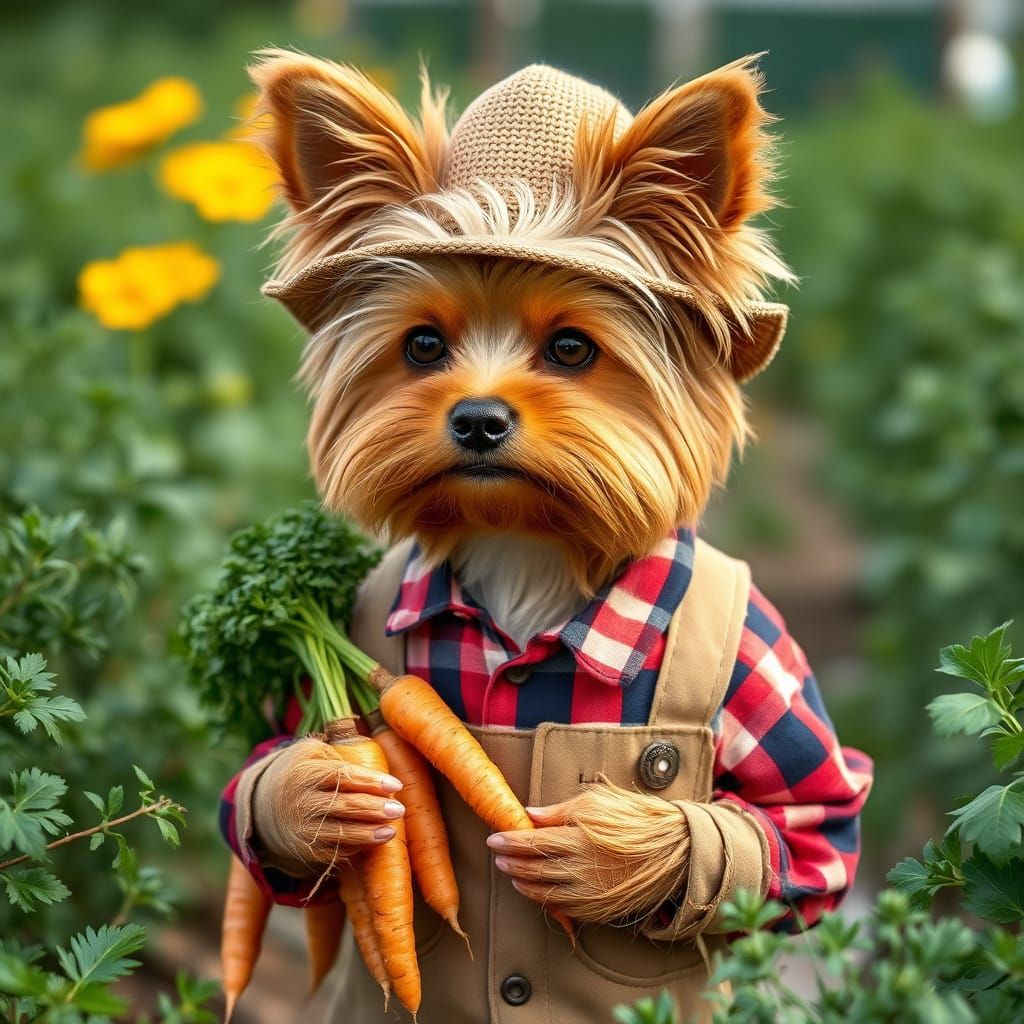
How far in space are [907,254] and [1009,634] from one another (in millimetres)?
3072

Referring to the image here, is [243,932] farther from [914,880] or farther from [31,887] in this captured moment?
[914,880]

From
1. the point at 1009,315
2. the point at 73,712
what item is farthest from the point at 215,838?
the point at 1009,315

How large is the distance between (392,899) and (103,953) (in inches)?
18.0

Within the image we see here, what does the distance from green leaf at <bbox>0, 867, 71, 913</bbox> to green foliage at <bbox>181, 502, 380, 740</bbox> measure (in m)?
0.47

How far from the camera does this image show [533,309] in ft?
6.84

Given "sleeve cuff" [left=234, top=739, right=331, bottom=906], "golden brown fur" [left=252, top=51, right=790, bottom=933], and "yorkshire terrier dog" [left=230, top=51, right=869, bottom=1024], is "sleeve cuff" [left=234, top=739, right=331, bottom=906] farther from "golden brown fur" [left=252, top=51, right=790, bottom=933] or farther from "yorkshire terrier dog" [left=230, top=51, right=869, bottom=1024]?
"golden brown fur" [left=252, top=51, right=790, bottom=933]

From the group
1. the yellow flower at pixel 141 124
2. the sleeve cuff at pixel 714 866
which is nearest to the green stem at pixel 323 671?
the sleeve cuff at pixel 714 866

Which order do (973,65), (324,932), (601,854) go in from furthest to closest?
(973,65) → (324,932) → (601,854)

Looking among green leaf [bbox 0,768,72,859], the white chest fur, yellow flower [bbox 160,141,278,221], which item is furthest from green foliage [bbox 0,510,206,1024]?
yellow flower [bbox 160,141,278,221]

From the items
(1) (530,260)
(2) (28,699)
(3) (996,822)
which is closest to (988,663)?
(3) (996,822)

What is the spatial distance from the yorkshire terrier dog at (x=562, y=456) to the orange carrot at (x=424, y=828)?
0.08 metres

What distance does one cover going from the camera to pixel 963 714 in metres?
1.86

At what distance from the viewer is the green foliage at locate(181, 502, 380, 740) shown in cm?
Result: 229

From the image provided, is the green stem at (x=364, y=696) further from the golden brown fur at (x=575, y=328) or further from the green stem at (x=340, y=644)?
the golden brown fur at (x=575, y=328)
